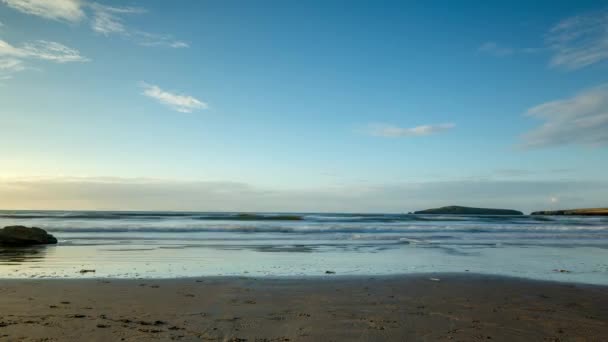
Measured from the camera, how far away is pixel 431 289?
28.6 feet

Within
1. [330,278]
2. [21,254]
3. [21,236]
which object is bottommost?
[21,254]

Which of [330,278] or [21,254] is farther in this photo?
[21,254]

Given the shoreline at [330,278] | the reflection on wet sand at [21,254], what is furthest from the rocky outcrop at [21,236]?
the shoreline at [330,278]

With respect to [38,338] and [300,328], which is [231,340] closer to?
[300,328]

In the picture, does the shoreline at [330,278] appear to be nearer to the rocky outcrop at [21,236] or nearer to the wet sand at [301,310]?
the wet sand at [301,310]

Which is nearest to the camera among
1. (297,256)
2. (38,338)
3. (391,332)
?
(38,338)

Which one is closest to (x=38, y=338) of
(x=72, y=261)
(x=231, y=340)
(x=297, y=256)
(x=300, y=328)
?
(x=231, y=340)

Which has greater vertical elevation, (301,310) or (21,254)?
(301,310)

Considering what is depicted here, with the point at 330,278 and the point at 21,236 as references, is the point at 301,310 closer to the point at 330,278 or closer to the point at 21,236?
the point at 330,278

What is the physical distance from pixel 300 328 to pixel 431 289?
4042 mm

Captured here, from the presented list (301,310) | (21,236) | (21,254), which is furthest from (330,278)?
(21,236)

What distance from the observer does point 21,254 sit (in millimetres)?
14516

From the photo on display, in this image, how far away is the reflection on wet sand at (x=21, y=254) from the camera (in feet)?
41.8

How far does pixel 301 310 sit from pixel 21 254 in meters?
12.5
